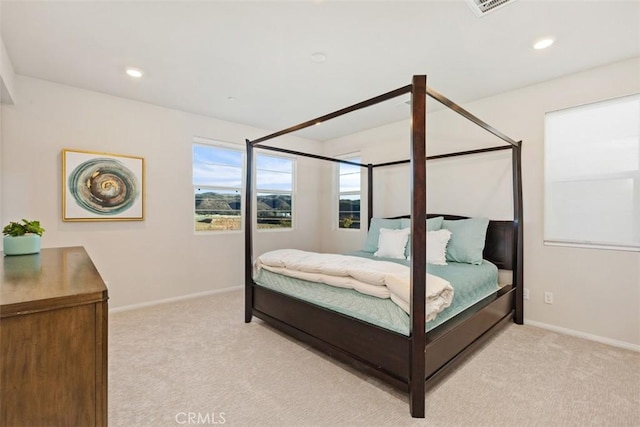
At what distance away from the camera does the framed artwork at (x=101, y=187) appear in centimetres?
316

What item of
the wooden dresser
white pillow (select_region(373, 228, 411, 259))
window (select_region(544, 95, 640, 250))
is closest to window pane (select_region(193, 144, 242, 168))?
white pillow (select_region(373, 228, 411, 259))

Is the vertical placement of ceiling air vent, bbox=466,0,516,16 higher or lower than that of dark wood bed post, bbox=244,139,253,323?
higher

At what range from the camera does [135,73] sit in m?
2.87

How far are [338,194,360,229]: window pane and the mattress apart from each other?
6.89 feet

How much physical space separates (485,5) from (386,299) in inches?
80.3

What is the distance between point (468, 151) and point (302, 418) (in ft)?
10.7

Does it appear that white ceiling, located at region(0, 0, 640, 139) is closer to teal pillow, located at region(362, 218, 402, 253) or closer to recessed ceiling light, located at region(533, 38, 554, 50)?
recessed ceiling light, located at region(533, 38, 554, 50)

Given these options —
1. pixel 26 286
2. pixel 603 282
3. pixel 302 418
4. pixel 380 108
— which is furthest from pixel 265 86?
pixel 603 282

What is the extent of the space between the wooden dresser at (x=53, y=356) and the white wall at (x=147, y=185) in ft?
9.22

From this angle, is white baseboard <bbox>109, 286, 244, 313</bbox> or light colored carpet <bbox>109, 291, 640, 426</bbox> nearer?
light colored carpet <bbox>109, 291, 640, 426</bbox>

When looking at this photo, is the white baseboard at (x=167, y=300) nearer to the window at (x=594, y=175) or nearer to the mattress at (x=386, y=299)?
the mattress at (x=386, y=299)

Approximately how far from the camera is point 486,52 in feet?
8.12

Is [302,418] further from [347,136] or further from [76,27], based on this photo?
[347,136]

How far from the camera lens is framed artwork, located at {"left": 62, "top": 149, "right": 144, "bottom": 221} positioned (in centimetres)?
316
